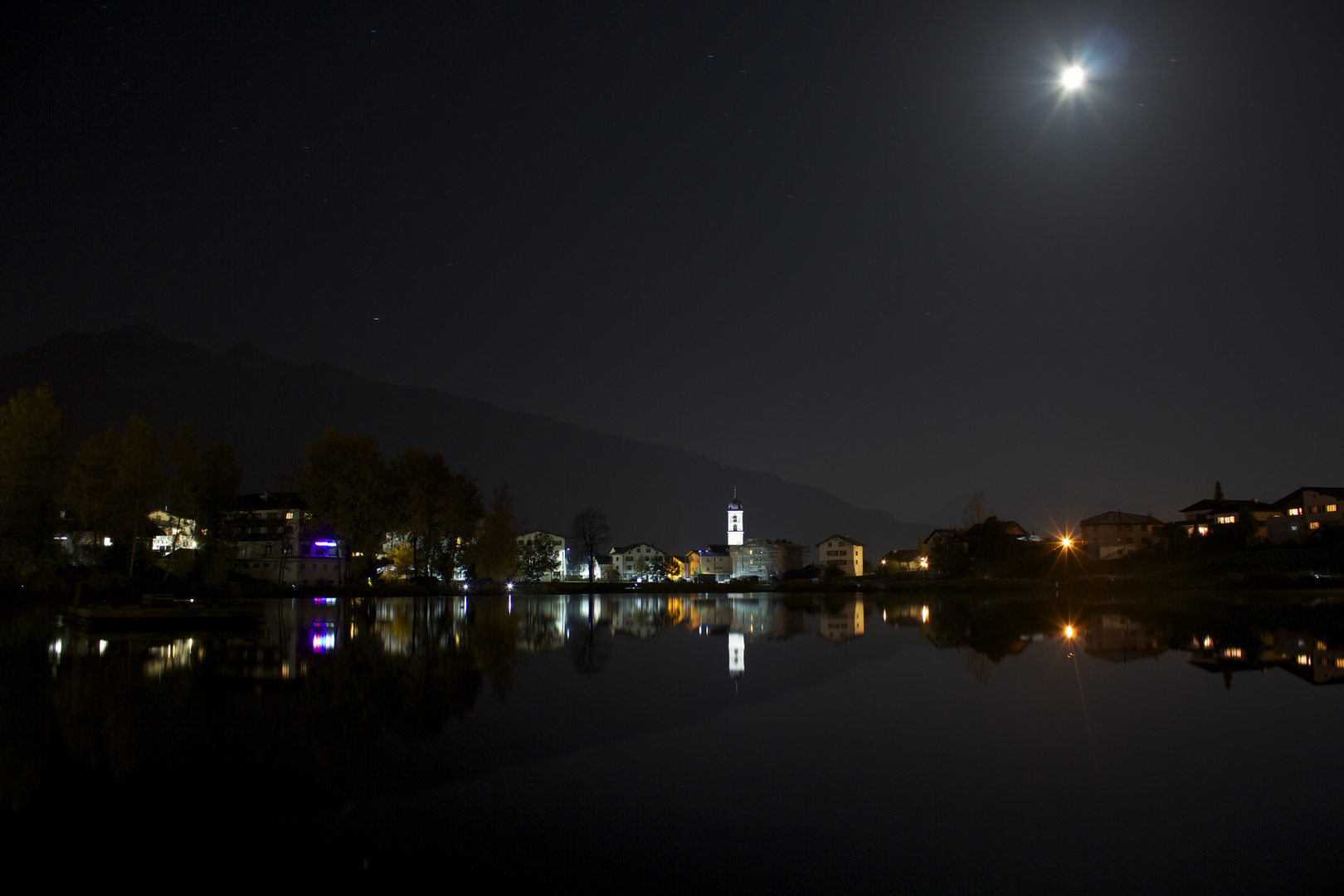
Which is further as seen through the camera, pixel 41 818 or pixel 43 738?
pixel 43 738

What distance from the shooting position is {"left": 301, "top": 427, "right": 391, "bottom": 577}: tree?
56031mm

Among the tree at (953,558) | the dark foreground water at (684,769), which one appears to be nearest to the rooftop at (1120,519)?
the tree at (953,558)

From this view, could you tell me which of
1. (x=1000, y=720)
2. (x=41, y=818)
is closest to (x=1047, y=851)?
(x=1000, y=720)

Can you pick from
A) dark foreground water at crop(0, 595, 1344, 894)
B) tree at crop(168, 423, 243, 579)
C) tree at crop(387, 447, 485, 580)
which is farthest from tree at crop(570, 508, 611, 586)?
dark foreground water at crop(0, 595, 1344, 894)

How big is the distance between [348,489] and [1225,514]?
10158 cm

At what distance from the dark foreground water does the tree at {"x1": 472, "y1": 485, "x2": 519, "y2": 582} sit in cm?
5066

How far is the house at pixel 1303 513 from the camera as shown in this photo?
3184 inches

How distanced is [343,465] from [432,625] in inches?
1174

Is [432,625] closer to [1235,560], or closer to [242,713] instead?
[242,713]

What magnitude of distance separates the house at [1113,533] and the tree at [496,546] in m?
78.4

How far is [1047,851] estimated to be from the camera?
22.0 ft

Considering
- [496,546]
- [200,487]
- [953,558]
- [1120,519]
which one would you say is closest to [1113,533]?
[1120,519]

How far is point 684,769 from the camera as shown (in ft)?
30.0

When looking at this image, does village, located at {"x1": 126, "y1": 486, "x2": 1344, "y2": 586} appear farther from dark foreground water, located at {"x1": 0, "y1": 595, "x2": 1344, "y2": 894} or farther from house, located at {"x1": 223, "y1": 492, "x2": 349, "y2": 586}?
dark foreground water, located at {"x1": 0, "y1": 595, "x2": 1344, "y2": 894}
